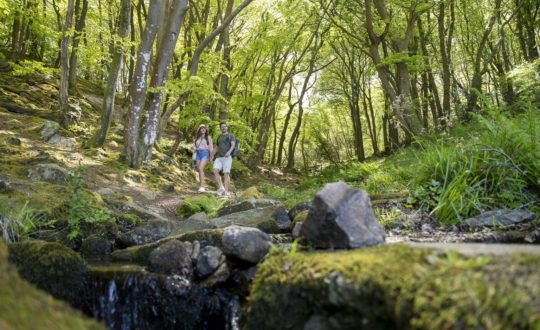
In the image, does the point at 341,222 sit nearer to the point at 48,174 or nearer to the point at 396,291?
the point at 396,291

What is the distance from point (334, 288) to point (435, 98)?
2129 centimetres

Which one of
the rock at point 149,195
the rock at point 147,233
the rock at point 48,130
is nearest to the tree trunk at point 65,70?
the rock at point 48,130

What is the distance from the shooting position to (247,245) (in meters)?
3.98

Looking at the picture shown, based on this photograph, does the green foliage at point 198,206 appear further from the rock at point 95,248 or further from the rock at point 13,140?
the rock at point 13,140

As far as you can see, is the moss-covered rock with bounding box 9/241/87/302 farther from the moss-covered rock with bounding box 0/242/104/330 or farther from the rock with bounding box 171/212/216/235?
the moss-covered rock with bounding box 0/242/104/330

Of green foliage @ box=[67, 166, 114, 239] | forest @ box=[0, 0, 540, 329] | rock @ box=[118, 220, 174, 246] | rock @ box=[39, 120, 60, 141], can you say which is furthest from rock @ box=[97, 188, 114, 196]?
rock @ box=[39, 120, 60, 141]

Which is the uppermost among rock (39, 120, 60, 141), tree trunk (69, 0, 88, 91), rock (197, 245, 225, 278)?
tree trunk (69, 0, 88, 91)

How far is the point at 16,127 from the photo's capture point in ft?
40.0

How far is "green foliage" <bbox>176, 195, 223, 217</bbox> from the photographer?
899cm

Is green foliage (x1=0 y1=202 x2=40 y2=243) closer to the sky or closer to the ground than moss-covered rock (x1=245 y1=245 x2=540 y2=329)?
closer to the sky

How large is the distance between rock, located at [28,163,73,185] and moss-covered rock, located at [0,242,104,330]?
24.9ft

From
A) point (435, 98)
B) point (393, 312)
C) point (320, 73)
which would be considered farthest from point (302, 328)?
point (320, 73)

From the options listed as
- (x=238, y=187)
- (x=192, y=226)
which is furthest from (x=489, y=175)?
(x=238, y=187)

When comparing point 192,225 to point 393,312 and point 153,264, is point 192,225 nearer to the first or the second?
point 153,264
